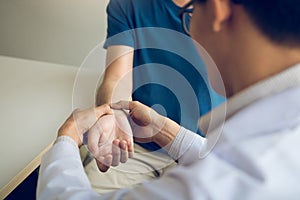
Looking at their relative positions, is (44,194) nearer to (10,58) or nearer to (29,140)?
(29,140)

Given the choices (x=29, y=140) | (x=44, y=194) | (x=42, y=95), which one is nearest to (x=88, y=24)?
(x=42, y=95)

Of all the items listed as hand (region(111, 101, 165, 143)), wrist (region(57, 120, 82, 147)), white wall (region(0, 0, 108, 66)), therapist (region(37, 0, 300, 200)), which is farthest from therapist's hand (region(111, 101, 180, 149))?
white wall (region(0, 0, 108, 66))

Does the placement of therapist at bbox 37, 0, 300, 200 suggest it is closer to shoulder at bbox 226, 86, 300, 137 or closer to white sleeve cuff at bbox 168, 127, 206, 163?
shoulder at bbox 226, 86, 300, 137

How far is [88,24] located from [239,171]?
735mm

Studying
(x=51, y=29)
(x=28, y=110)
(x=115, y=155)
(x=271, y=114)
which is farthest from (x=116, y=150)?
(x=51, y=29)

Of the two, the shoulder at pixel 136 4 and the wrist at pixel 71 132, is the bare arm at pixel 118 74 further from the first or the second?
the wrist at pixel 71 132

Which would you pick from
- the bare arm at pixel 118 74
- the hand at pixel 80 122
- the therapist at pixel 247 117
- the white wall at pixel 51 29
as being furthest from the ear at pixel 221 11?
the white wall at pixel 51 29

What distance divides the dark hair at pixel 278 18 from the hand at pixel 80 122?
0.81 feet

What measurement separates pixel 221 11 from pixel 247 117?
0.27ft

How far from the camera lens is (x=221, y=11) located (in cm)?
28

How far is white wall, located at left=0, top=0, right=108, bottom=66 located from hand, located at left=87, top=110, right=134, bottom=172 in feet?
1.36

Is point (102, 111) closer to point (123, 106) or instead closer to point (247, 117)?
point (123, 106)

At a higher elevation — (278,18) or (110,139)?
(278,18)

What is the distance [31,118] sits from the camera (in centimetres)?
85
